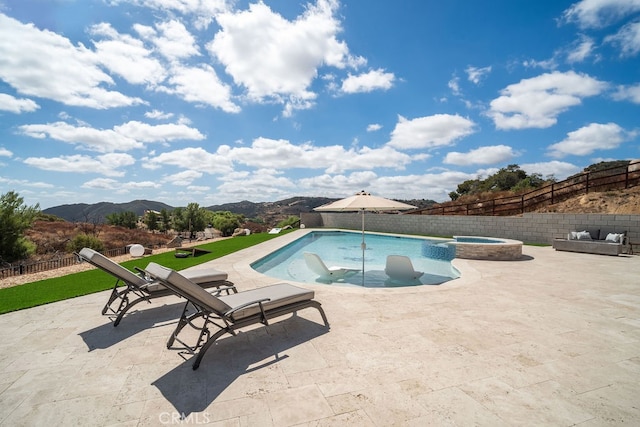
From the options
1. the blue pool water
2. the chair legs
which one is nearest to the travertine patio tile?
the chair legs

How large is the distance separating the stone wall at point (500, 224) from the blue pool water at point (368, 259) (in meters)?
2.47

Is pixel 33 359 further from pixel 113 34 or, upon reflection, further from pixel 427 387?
pixel 113 34

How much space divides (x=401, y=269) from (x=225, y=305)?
5.46 meters

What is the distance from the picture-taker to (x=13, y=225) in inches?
408

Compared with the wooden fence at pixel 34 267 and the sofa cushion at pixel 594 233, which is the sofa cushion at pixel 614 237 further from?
the wooden fence at pixel 34 267

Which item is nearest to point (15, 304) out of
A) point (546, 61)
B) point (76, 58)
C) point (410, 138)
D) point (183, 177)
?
point (76, 58)

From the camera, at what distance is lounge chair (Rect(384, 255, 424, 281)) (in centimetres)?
734

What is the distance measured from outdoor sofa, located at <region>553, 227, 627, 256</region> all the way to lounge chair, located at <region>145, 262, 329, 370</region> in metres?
11.1

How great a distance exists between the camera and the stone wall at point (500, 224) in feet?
35.1

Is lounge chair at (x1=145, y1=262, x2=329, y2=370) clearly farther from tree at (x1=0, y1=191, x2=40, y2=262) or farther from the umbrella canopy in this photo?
tree at (x1=0, y1=191, x2=40, y2=262)

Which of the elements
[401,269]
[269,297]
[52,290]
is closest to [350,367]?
[269,297]

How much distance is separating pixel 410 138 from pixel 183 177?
2476cm

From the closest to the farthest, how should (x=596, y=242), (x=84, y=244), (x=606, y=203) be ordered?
(x=596, y=242), (x=84, y=244), (x=606, y=203)

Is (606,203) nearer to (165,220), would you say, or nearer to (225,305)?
(225,305)
